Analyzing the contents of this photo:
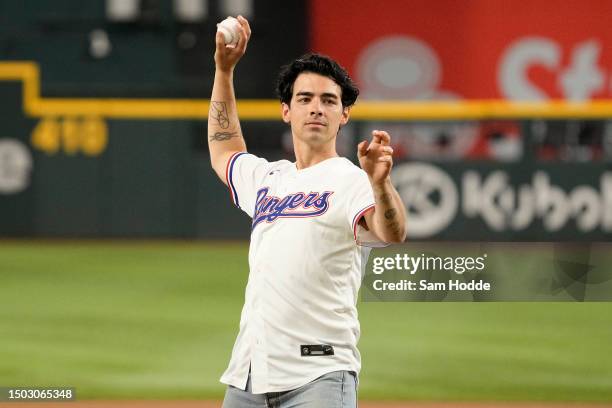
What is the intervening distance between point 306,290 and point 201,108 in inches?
422

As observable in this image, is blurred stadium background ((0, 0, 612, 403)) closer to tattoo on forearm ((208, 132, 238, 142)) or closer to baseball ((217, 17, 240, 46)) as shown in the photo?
tattoo on forearm ((208, 132, 238, 142))

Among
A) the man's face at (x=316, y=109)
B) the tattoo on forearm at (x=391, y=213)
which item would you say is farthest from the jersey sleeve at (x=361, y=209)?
the man's face at (x=316, y=109)

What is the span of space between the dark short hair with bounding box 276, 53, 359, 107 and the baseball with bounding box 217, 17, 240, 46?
0.90ft

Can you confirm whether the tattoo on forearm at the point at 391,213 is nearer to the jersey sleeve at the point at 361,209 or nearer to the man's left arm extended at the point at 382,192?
the man's left arm extended at the point at 382,192

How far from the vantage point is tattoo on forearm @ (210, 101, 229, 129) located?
418 cm

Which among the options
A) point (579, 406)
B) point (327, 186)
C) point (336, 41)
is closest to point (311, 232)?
point (327, 186)

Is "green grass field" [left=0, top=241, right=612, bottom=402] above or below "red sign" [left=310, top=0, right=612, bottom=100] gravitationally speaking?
below

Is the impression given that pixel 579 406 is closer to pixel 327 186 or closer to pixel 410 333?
pixel 410 333

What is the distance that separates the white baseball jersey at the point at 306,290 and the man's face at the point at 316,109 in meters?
0.13

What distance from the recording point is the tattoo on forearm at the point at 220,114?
4.18m

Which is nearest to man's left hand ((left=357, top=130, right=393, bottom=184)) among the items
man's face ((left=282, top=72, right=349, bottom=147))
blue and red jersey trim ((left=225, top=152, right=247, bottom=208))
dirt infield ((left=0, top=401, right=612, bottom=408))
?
man's face ((left=282, top=72, right=349, bottom=147))

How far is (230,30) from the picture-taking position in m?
4.00

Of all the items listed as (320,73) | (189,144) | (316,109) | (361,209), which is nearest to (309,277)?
(361,209)

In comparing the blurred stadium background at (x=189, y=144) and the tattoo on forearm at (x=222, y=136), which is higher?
the blurred stadium background at (x=189, y=144)
